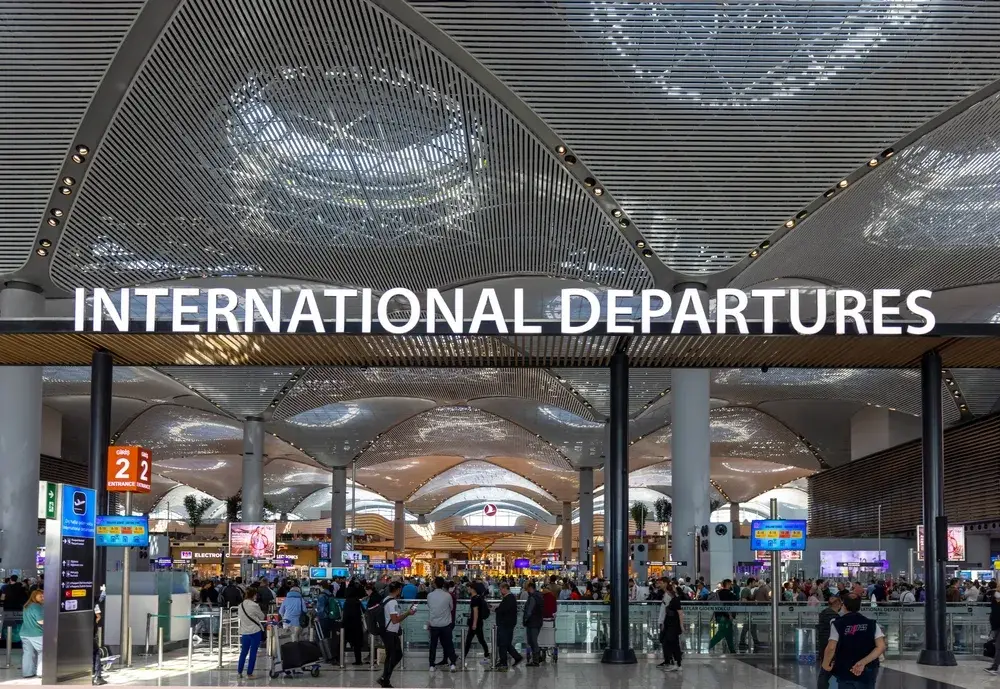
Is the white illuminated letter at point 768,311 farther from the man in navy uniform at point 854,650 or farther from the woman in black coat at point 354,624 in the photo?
the woman in black coat at point 354,624

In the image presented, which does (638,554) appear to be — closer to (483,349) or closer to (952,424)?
(952,424)

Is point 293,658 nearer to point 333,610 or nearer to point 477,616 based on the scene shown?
point 477,616

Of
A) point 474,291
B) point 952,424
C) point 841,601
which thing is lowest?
point 841,601

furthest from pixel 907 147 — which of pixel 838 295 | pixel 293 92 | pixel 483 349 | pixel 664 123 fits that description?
pixel 293 92

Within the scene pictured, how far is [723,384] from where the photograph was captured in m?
42.1

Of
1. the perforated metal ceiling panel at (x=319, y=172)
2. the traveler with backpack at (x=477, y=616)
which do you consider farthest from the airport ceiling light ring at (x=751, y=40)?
the traveler with backpack at (x=477, y=616)

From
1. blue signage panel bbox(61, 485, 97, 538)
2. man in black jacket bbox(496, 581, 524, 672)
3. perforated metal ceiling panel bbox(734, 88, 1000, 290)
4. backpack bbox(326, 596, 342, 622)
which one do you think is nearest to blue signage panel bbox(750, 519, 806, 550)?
man in black jacket bbox(496, 581, 524, 672)

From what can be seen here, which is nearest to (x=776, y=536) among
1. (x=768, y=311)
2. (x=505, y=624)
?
(x=768, y=311)

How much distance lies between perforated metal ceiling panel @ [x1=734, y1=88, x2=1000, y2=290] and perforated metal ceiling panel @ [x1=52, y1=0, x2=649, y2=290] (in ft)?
13.9

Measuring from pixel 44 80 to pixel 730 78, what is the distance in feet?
40.8

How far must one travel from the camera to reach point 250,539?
3997 cm

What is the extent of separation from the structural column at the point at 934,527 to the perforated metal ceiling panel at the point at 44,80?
581 inches

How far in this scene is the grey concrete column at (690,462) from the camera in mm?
30984

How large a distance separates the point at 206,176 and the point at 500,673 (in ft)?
43.8
